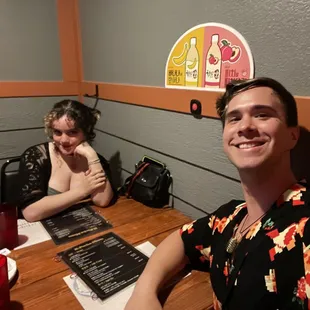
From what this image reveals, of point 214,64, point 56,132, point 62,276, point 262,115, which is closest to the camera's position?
point 262,115

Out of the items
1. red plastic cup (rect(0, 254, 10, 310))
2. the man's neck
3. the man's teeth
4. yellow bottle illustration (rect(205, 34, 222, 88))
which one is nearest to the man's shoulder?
the man's neck

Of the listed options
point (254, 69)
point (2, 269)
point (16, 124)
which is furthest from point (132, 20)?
point (2, 269)

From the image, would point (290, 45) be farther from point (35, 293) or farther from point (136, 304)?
point (35, 293)

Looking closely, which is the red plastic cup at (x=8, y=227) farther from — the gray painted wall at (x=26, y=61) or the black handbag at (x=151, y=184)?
the gray painted wall at (x=26, y=61)

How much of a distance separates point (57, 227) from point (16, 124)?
3.78 feet

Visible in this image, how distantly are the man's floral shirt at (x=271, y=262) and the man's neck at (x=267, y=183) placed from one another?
25 millimetres

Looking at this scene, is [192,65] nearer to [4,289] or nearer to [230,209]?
[230,209]

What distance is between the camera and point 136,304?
816 millimetres

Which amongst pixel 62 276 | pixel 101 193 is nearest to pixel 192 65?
pixel 101 193

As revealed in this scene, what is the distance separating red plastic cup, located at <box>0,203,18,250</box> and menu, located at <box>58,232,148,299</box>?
0.20 m

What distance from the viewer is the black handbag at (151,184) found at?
1522 mm

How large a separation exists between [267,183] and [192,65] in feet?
2.35

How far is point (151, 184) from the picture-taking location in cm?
154

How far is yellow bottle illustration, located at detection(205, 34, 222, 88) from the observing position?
1203 mm
